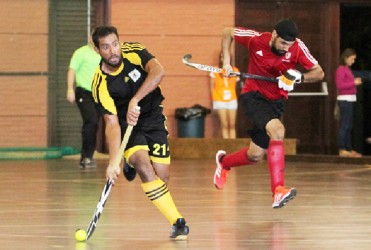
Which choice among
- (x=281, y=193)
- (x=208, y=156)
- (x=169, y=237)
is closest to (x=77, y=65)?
(x=208, y=156)

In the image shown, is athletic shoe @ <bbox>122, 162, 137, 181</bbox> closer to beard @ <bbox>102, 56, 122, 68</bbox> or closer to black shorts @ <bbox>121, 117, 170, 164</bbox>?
black shorts @ <bbox>121, 117, 170, 164</bbox>

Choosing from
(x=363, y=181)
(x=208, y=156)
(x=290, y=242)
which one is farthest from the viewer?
(x=208, y=156)

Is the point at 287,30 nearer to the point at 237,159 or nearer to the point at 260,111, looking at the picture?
the point at 260,111

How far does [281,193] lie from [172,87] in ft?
40.0

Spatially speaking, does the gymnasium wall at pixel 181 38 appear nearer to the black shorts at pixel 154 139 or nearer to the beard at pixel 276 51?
the beard at pixel 276 51

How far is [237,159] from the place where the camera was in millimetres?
12188

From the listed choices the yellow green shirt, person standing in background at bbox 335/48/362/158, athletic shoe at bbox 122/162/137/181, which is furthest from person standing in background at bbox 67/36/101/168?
athletic shoe at bbox 122/162/137/181

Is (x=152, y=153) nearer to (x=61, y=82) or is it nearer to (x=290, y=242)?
(x=290, y=242)

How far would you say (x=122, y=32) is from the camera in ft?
72.8

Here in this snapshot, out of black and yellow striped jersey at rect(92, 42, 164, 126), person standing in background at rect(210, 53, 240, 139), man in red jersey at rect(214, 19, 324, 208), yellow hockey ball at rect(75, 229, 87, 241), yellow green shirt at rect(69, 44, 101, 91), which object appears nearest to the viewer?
yellow hockey ball at rect(75, 229, 87, 241)

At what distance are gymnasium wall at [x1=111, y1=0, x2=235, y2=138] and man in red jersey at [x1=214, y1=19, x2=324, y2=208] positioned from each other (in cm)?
1064

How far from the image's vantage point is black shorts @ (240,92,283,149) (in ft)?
37.0

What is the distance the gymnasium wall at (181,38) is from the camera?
73.6ft

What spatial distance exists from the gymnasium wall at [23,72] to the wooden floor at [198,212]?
4.58 metres
